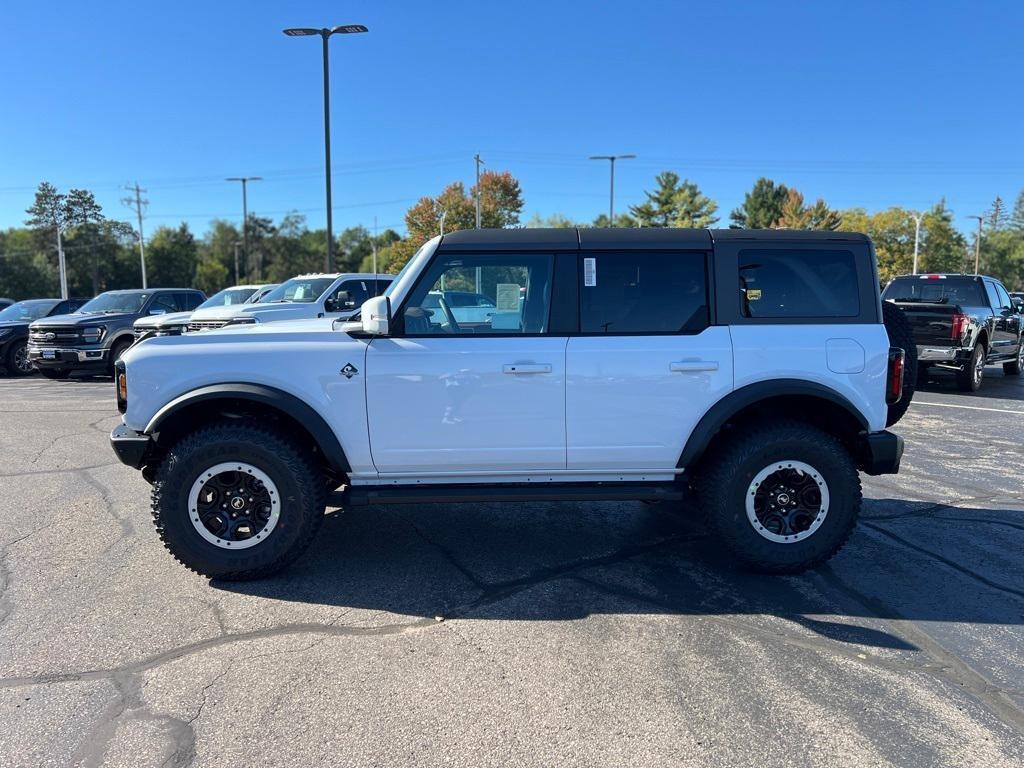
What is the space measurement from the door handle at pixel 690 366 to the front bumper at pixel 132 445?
3.03 metres

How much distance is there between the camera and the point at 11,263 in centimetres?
6700

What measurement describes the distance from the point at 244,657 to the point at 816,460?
3.22 metres

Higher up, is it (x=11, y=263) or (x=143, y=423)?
(x=11, y=263)

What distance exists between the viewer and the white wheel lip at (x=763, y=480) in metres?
4.04

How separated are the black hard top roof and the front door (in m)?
0.07

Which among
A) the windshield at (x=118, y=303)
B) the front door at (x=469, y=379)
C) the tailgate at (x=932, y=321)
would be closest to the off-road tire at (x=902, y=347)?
the front door at (x=469, y=379)

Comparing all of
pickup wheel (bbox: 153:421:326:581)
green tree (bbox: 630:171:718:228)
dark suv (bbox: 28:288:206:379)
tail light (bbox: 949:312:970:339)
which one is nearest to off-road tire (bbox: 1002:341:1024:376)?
tail light (bbox: 949:312:970:339)

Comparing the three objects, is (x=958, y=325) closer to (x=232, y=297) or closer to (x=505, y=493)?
(x=505, y=493)

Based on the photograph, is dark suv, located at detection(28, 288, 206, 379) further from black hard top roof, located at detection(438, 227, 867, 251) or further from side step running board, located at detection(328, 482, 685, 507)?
black hard top roof, located at detection(438, 227, 867, 251)

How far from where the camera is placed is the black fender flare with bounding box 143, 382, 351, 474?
3857 millimetres

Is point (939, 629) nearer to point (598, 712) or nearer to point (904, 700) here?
point (904, 700)

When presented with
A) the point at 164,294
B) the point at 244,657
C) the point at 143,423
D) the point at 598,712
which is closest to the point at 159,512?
the point at 143,423

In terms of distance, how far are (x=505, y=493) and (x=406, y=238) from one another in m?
61.3

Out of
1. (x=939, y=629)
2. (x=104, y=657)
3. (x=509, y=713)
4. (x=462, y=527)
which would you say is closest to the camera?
(x=509, y=713)
